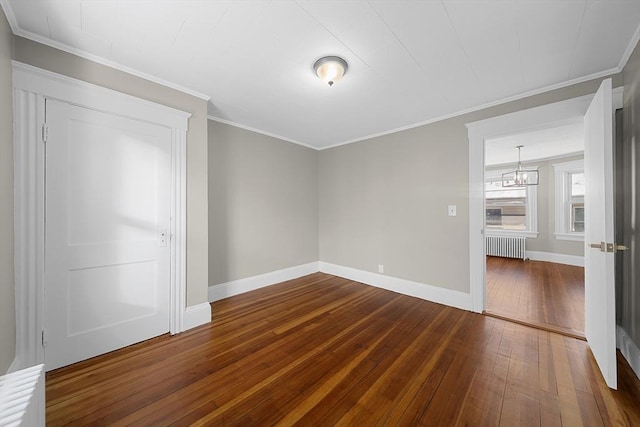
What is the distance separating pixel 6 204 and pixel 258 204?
8.01 ft

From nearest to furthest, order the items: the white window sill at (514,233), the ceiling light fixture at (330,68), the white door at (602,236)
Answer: the white door at (602,236) < the ceiling light fixture at (330,68) < the white window sill at (514,233)

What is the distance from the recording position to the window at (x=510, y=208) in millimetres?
5789

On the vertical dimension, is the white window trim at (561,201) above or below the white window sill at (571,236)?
above

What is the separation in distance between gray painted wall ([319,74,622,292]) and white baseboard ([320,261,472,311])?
0.08 meters

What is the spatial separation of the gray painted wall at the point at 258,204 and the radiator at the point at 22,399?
2.04 m

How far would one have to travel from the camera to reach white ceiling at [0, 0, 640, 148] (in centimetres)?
147

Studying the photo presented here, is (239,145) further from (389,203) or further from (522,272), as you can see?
(522,272)

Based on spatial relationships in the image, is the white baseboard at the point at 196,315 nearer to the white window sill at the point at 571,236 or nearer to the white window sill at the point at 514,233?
the white window sill at the point at 514,233

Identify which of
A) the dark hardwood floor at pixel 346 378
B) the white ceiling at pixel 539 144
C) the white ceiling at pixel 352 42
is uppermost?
the white ceiling at pixel 539 144

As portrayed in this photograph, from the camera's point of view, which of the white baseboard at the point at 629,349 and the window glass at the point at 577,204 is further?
the window glass at the point at 577,204

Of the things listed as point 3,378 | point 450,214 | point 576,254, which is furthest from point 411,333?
point 576,254

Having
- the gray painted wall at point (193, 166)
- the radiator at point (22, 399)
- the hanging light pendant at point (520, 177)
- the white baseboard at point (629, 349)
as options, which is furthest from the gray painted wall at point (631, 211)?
the gray painted wall at point (193, 166)

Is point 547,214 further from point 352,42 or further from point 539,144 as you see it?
point 352,42

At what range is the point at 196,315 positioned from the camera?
2.45 metres
